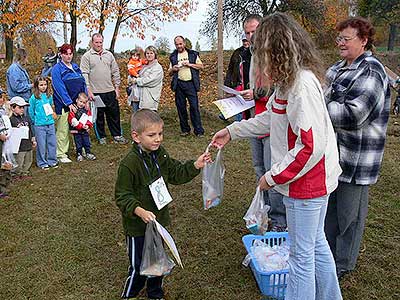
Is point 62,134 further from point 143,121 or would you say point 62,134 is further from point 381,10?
point 381,10

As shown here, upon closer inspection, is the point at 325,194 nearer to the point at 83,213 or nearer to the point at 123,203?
the point at 123,203

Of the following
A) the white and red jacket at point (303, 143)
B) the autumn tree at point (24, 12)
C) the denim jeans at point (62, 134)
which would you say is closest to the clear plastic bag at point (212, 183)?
the white and red jacket at point (303, 143)

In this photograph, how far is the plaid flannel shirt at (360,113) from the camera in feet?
8.38

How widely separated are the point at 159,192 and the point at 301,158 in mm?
945

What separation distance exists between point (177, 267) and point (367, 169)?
1609 mm

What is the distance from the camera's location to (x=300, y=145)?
2131mm

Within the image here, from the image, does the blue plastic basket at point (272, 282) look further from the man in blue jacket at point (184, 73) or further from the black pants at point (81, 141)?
the man in blue jacket at point (184, 73)

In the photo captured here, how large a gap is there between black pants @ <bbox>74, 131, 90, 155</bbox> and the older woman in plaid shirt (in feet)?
14.6

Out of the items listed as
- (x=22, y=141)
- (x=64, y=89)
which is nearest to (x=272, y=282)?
(x=22, y=141)

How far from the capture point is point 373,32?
2.76 m

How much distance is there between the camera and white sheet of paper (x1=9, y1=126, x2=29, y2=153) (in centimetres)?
531

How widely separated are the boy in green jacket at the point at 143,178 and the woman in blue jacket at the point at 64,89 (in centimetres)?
399

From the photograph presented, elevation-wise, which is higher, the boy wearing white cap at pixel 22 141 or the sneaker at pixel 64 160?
the boy wearing white cap at pixel 22 141

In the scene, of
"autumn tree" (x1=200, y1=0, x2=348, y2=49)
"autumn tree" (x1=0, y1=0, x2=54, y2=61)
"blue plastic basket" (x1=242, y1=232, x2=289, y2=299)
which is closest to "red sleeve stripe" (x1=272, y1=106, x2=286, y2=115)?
"blue plastic basket" (x1=242, y1=232, x2=289, y2=299)
